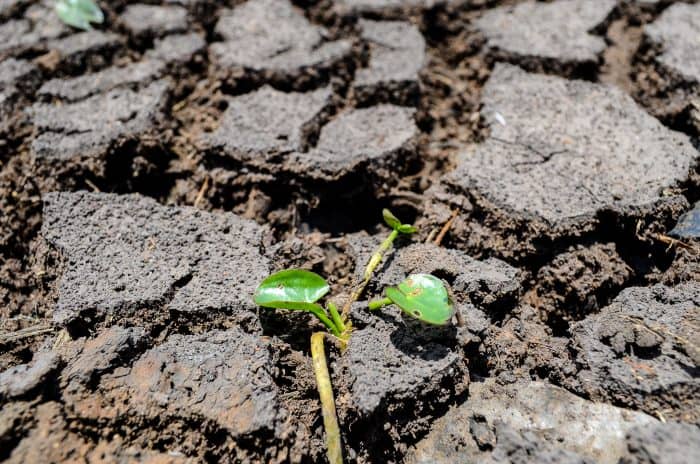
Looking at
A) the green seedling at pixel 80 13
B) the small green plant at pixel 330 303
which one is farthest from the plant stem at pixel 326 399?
the green seedling at pixel 80 13

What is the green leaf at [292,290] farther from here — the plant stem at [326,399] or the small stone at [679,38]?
the small stone at [679,38]

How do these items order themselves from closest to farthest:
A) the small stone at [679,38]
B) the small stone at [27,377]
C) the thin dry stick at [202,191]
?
1. the small stone at [27,377]
2. the thin dry stick at [202,191]
3. the small stone at [679,38]

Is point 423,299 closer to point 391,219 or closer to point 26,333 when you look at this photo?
point 391,219

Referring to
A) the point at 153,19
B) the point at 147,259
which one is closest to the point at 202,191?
the point at 147,259

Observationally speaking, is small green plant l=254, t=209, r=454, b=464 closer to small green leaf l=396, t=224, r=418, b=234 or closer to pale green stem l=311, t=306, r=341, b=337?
pale green stem l=311, t=306, r=341, b=337

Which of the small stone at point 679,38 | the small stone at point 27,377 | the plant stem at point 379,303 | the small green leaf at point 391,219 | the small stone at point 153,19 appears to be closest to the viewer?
the small stone at point 27,377

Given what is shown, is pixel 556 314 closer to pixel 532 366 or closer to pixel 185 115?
pixel 532 366

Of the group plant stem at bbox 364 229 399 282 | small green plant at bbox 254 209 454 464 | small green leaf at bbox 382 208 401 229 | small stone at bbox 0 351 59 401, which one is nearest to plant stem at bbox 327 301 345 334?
small green plant at bbox 254 209 454 464
